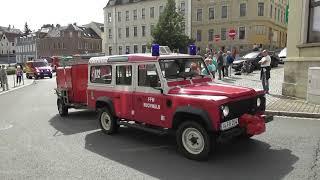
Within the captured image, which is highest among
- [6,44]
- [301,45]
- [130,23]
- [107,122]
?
[130,23]

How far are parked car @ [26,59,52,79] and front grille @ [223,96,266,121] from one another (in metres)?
33.8

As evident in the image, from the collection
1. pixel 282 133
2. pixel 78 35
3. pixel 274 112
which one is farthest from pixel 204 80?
pixel 78 35

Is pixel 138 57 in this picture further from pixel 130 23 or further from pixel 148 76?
pixel 130 23

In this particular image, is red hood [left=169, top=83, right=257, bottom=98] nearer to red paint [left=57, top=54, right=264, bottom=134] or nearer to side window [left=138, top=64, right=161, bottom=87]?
red paint [left=57, top=54, right=264, bottom=134]

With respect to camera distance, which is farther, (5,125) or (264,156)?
(5,125)

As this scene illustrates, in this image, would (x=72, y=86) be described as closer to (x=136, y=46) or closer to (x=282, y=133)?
(x=282, y=133)

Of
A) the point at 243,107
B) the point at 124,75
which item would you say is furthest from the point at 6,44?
the point at 243,107

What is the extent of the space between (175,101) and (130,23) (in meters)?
68.8

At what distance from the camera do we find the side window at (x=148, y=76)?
7.36 metres

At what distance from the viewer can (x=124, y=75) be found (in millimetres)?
8266

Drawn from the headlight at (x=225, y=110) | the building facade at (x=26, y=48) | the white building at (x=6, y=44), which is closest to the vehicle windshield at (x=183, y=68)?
the headlight at (x=225, y=110)

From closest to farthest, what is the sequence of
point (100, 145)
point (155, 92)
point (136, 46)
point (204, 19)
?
point (155, 92) → point (100, 145) → point (204, 19) → point (136, 46)

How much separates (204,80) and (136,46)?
217 feet

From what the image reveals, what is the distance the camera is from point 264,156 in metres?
6.68
